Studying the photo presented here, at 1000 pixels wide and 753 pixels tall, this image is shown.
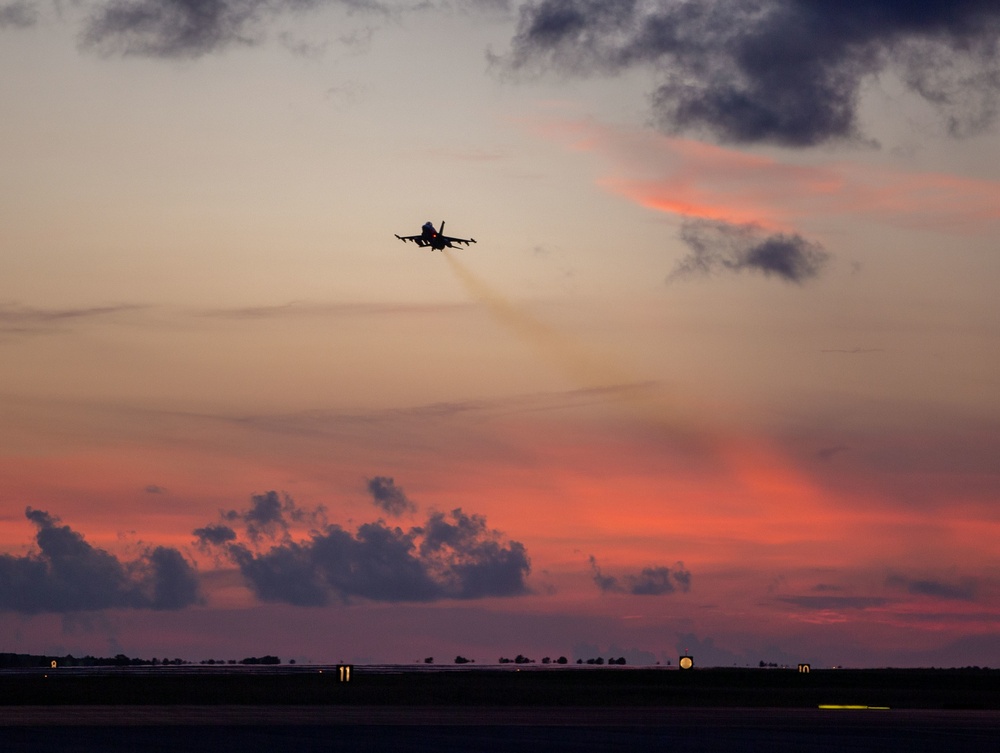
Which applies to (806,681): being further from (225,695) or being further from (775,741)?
(775,741)

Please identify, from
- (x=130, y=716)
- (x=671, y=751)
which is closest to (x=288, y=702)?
(x=130, y=716)

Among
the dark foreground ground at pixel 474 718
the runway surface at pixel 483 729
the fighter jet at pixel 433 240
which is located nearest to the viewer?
the runway surface at pixel 483 729

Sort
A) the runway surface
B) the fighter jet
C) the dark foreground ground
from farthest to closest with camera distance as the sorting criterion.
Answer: the fighter jet
the dark foreground ground
the runway surface

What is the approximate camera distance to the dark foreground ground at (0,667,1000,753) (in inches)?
2309

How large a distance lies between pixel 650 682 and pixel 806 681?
2657 centimetres

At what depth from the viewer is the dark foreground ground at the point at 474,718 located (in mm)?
58656

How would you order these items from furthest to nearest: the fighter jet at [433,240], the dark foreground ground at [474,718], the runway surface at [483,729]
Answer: the fighter jet at [433,240] < the dark foreground ground at [474,718] < the runway surface at [483,729]

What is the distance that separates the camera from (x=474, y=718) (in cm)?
8131

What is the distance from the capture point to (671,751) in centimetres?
5456

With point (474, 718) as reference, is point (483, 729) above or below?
above

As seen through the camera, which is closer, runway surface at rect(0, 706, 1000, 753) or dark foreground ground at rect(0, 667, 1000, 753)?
runway surface at rect(0, 706, 1000, 753)

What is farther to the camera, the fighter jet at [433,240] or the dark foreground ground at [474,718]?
the fighter jet at [433,240]

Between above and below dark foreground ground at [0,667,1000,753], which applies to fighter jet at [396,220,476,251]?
above

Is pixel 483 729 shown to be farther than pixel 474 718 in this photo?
No
